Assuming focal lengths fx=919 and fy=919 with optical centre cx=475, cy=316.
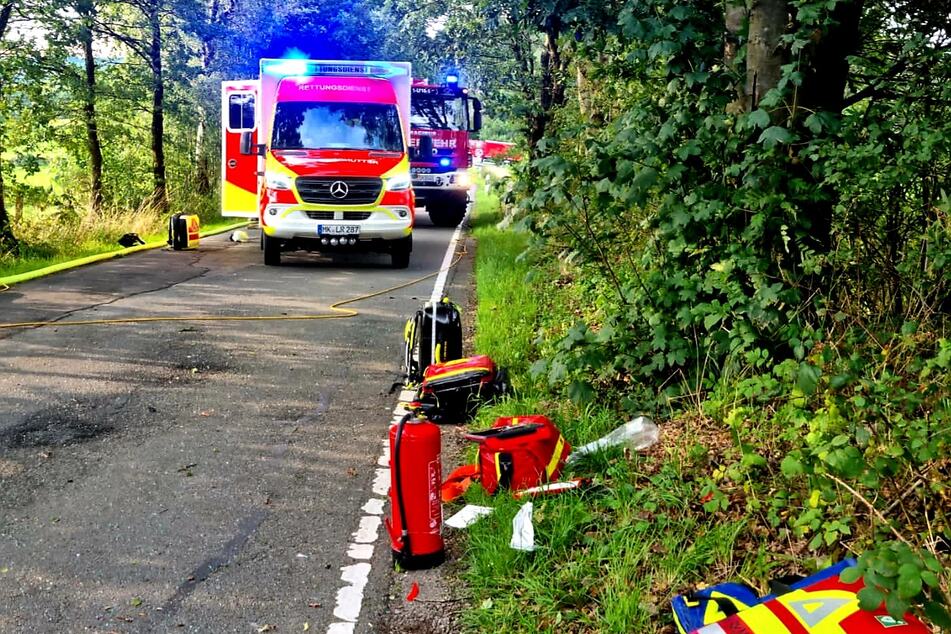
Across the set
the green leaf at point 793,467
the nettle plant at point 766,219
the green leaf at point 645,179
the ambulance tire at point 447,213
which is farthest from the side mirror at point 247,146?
the green leaf at point 793,467

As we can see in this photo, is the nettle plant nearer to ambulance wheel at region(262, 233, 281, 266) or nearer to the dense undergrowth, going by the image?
the dense undergrowth

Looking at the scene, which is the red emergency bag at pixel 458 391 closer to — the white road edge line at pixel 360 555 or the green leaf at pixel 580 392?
the white road edge line at pixel 360 555

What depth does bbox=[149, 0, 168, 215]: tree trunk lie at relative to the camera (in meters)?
21.6

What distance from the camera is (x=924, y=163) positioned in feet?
15.7

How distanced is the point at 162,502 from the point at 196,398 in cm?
205

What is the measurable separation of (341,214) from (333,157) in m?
0.90

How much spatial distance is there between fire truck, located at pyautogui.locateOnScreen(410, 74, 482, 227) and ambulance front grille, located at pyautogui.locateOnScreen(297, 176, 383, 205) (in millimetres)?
8588

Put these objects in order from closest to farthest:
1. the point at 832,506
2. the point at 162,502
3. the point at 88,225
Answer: the point at 832,506
the point at 162,502
the point at 88,225

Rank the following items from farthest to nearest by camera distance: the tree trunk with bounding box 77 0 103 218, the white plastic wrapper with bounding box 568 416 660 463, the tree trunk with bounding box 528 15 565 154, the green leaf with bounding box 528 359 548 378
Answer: the tree trunk with bounding box 77 0 103 218 → the tree trunk with bounding box 528 15 565 154 → the green leaf with bounding box 528 359 548 378 → the white plastic wrapper with bounding box 568 416 660 463

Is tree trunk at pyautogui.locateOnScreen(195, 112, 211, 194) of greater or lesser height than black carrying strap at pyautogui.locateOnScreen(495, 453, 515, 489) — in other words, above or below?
above

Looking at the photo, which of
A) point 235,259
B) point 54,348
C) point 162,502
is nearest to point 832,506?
point 162,502

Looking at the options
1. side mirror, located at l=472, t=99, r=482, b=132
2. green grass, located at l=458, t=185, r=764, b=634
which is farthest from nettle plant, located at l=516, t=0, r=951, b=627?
side mirror, located at l=472, t=99, r=482, b=132

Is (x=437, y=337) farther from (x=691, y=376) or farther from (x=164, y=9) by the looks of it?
(x=164, y=9)

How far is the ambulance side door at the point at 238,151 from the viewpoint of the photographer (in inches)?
658
